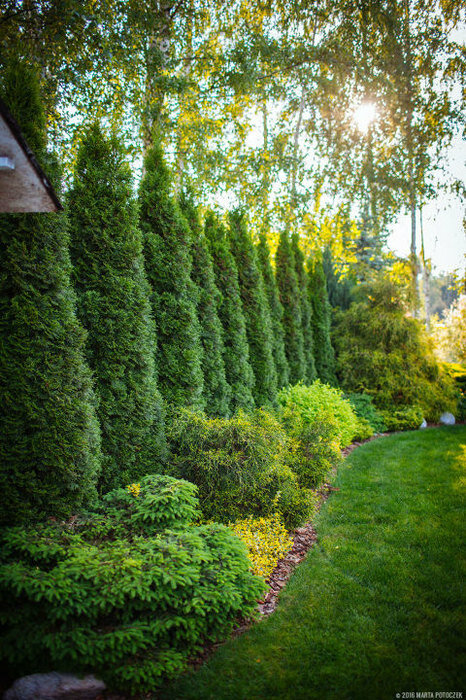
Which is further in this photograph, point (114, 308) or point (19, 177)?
point (114, 308)

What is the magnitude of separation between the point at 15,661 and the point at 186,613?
996mm

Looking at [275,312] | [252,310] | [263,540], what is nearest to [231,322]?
[252,310]

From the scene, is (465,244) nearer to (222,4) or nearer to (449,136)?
(449,136)

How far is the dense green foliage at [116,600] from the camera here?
2115mm

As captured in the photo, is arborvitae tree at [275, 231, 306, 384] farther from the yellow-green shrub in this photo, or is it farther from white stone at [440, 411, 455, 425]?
the yellow-green shrub

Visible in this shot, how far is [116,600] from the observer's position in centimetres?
221

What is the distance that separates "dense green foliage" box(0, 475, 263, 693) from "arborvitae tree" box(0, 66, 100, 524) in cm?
40

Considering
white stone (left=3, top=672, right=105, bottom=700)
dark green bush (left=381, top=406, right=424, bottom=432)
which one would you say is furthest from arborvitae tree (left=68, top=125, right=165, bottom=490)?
dark green bush (left=381, top=406, right=424, bottom=432)

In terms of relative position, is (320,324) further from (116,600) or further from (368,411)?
(116,600)

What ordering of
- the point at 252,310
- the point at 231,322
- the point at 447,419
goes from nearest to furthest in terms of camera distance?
1. the point at 231,322
2. the point at 252,310
3. the point at 447,419

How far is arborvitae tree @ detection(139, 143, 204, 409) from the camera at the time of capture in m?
5.17

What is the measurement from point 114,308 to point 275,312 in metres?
5.73

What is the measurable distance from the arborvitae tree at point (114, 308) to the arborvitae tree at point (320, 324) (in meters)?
8.04

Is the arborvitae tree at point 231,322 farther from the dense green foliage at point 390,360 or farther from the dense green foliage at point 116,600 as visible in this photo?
the dense green foliage at point 390,360
